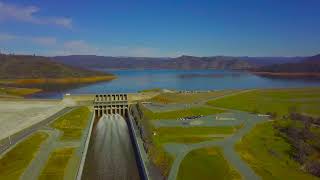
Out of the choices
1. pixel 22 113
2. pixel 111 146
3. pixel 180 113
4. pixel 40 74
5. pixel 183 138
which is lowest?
pixel 111 146

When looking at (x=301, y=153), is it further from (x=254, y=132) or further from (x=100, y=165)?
(x=100, y=165)

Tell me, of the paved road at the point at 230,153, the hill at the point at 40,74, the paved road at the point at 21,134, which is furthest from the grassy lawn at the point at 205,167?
the hill at the point at 40,74

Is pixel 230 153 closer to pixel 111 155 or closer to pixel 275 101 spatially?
pixel 111 155

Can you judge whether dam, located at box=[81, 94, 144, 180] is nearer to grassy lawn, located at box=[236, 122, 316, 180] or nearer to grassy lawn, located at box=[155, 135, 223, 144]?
grassy lawn, located at box=[155, 135, 223, 144]

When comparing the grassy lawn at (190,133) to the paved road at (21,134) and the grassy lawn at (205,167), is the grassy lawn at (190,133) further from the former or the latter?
the paved road at (21,134)

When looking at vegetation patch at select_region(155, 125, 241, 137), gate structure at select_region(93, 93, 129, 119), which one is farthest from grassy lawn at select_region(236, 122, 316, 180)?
gate structure at select_region(93, 93, 129, 119)

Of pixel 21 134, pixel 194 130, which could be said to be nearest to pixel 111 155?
pixel 194 130

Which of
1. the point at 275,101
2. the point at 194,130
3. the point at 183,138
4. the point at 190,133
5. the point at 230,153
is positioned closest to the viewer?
the point at 230,153
